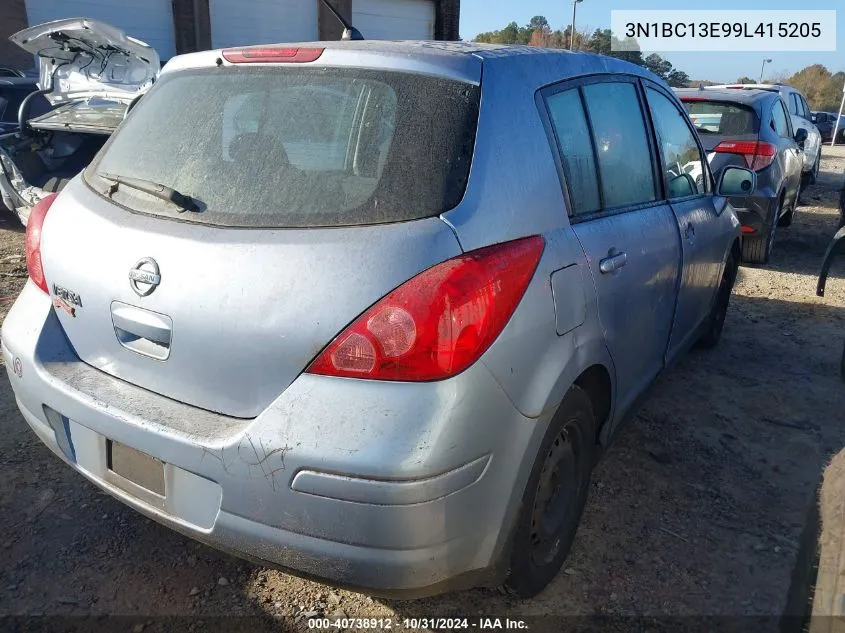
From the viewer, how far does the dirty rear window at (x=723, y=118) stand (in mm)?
6707

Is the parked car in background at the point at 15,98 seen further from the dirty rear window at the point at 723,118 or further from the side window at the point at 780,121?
the side window at the point at 780,121

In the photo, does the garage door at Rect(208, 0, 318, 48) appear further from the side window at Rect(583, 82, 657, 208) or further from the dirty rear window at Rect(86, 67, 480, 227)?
the dirty rear window at Rect(86, 67, 480, 227)

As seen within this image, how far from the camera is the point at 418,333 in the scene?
163 cm

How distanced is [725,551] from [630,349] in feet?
2.83

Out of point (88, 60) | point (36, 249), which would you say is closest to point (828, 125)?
point (88, 60)

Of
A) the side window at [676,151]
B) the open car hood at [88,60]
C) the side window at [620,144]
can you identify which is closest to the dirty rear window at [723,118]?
the side window at [676,151]

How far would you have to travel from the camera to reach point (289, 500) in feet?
5.50

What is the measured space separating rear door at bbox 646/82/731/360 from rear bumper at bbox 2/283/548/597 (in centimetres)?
181

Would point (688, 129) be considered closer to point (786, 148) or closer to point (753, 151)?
point (753, 151)

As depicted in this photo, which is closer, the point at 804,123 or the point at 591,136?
the point at 591,136

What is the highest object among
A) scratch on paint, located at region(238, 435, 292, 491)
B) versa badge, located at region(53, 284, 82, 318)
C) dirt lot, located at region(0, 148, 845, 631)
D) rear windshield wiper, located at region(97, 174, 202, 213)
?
rear windshield wiper, located at region(97, 174, 202, 213)

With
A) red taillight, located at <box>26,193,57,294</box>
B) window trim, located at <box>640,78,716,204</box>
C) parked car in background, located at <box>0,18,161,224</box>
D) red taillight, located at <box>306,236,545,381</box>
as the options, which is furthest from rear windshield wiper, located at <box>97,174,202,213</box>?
parked car in background, located at <box>0,18,161,224</box>

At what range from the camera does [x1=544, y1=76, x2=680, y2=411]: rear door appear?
2.28 metres

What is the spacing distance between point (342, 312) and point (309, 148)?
0.58m
